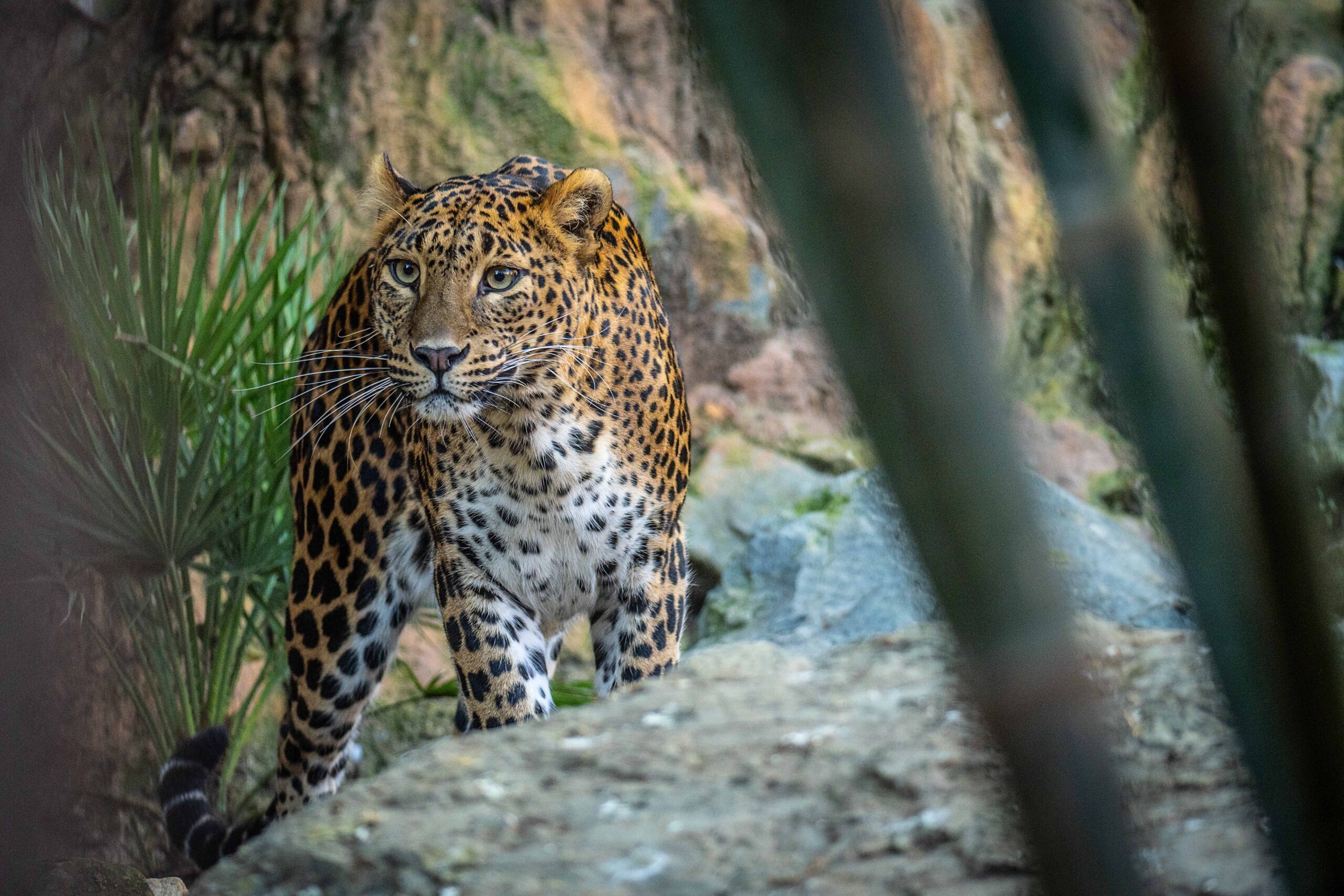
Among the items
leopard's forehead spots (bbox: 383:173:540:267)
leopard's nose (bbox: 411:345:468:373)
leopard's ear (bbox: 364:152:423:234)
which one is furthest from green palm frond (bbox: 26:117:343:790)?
leopard's nose (bbox: 411:345:468:373)

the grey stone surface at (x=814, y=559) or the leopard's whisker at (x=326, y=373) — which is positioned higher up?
the leopard's whisker at (x=326, y=373)

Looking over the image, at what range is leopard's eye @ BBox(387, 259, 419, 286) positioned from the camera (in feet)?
12.9

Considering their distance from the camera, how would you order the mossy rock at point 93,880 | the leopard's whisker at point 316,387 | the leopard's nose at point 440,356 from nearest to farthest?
1. the mossy rock at point 93,880
2. the leopard's nose at point 440,356
3. the leopard's whisker at point 316,387

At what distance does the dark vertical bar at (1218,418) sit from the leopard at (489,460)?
2.70 metres

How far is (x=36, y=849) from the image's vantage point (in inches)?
70.3

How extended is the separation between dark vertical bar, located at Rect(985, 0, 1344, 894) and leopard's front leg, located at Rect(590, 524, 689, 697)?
9.58 feet

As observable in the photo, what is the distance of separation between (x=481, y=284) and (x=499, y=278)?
0.06 m

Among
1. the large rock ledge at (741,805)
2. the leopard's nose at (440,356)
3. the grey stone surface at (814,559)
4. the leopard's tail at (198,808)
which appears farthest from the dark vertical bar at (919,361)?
the leopard's tail at (198,808)

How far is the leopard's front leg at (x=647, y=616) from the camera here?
4.14 m

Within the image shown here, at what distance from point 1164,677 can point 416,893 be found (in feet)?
7.37

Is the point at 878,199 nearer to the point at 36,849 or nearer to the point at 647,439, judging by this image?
the point at 36,849

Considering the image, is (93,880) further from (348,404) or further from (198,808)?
(348,404)

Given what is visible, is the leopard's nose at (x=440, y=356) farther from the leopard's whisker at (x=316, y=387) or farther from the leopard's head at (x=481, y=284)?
the leopard's whisker at (x=316, y=387)

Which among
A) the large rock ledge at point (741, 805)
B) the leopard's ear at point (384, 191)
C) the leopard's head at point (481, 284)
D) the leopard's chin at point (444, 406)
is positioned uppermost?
the leopard's ear at point (384, 191)
